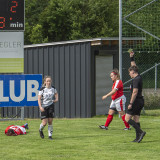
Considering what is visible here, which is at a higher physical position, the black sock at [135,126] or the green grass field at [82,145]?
the black sock at [135,126]

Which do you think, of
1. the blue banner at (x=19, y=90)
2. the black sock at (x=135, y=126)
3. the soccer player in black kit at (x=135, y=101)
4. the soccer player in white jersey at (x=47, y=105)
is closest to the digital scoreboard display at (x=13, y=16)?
the blue banner at (x=19, y=90)

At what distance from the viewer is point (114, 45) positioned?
68.8 ft

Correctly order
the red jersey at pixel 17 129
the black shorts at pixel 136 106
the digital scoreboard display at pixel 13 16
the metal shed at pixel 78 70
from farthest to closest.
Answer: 1. the metal shed at pixel 78 70
2. the digital scoreboard display at pixel 13 16
3. the red jersey at pixel 17 129
4. the black shorts at pixel 136 106

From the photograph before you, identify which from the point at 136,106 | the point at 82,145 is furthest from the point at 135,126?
the point at 82,145

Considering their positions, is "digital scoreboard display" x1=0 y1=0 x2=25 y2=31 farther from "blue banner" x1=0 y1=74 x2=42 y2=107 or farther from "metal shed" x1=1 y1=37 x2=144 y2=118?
"metal shed" x1=1 y1=37 x2=144 y2=118

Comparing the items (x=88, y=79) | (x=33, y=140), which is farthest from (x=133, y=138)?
(x=88, y=79)

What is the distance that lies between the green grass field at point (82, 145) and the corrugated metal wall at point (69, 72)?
16.9ft

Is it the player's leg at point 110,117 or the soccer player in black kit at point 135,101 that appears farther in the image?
the player's leg at point 110,117

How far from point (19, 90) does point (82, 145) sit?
6915mm

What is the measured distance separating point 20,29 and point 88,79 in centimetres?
392

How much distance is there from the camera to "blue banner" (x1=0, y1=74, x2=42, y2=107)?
17625 millimetres

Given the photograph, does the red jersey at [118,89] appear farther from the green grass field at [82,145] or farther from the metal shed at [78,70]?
the metal shed at [78,70]

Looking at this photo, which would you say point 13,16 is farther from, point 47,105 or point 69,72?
point 47,105

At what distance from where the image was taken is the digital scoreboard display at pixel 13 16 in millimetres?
17625
